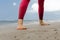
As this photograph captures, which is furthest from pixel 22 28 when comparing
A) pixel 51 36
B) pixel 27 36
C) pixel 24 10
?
pixel 51 36

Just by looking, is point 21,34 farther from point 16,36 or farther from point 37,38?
point 37,38

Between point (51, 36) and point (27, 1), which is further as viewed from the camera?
point (27, 1)

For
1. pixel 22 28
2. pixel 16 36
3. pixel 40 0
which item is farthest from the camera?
pixel 40 0

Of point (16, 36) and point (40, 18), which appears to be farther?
point (40, 18)

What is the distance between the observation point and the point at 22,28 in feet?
11.9

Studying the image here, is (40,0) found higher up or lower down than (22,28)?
higher up

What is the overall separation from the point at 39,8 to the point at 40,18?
8.7 inches

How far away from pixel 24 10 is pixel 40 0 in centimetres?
67

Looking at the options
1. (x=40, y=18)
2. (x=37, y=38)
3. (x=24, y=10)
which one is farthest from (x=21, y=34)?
(x=40, y=18)

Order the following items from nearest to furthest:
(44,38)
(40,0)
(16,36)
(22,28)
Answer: (44,38), (16,36), (22,28), (40,0)

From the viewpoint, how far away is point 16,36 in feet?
10.4

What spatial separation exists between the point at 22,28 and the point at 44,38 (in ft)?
2.62

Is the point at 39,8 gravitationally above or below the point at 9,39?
above

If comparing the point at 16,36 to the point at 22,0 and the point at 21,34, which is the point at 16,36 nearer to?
the point at 21,34
